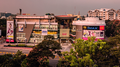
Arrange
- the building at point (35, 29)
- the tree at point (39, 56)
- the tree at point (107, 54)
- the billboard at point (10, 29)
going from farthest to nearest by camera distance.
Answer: the building at point (35, 29)
the billboard at point (10, 29)
the tree at point (39, 56)
the tree at point (107, 54)

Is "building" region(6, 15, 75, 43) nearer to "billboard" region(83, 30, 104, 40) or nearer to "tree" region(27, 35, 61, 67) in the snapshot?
"billboard" region(83, 30, 104, 40)

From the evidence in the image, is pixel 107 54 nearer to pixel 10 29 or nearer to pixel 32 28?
pixel 32 28

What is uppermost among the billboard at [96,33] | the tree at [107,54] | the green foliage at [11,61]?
the billboard at [96,33]

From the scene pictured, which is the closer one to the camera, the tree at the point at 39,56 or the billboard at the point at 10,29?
the tree at the point at 39,56

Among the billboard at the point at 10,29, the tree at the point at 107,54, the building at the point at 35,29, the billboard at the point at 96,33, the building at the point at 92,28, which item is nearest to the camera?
the tree at the point at 107,54

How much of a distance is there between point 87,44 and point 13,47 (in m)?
35.3

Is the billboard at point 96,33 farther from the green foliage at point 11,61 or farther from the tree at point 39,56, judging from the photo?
the green foliage at point 11,61

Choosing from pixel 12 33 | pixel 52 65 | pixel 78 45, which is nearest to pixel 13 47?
pixel 12 33

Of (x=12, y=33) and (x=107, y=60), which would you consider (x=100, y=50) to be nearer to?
(x=107, y=60)

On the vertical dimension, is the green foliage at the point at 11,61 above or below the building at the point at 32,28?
below

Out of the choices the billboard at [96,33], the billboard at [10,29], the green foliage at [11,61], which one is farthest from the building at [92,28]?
the green foliage at [11,61]

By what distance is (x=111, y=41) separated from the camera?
90.1ft

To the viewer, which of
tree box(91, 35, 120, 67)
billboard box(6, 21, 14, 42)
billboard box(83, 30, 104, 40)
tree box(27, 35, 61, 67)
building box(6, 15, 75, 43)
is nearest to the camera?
tree box(91, 35, 120, 67)

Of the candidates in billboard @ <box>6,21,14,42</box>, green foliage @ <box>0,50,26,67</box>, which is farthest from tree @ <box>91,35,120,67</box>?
billboard @ <box>6,21,14,42</box>
